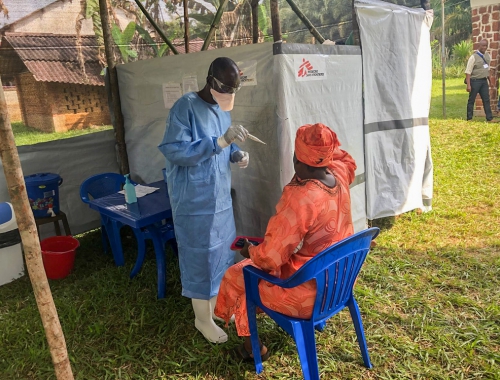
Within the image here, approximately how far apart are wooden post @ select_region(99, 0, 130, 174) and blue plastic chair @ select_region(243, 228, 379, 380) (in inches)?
114

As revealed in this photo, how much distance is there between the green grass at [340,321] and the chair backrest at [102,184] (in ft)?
1.89

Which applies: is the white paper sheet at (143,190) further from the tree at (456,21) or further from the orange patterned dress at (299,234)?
the tree at (456,21)

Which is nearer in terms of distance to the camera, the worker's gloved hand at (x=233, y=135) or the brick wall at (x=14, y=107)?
the worker's gloved hand at (x=233, y=135)

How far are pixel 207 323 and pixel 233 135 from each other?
1.20m

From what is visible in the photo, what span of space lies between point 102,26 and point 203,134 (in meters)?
2.39

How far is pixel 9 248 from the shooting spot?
3438mm

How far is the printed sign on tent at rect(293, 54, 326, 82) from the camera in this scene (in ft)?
8.65

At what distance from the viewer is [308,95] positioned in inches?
109

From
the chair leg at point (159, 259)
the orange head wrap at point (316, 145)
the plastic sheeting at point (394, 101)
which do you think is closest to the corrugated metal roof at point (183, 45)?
the plastic sheeting at point (394, 101)

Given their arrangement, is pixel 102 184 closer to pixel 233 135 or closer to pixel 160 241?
pixel 160 241

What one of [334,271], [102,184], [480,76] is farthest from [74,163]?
[480,76]

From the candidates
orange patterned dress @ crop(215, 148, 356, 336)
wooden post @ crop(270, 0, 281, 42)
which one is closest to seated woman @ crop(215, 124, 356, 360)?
orange patterned dress @ crop(215, 148, 356, 336)

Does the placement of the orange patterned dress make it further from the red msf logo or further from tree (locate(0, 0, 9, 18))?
tree (locate(0, 0, 9, 18))

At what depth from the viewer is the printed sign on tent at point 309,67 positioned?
2637mm
